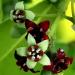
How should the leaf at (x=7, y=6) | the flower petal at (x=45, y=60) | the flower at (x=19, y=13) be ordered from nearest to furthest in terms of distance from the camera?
the flower petal at (x=45, y=60), the flower at (x=19, y=13), the leaf at (x=7, y=6)

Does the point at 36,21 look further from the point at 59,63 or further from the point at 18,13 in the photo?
the point at 59,63

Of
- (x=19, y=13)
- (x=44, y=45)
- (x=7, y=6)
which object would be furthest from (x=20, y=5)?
(x=44, y=45)

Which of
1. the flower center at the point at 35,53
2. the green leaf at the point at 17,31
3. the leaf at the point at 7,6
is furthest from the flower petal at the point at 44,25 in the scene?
the leaf at the point at 7,6

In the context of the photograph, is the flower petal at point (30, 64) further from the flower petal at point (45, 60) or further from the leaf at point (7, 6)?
the leaf at point (7, 6)

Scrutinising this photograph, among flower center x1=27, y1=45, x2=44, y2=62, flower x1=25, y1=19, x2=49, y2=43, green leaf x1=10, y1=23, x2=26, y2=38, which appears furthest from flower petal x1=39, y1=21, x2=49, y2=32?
green leaf x1=10, y1=23, x2=26, y2=38

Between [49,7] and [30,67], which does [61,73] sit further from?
[49,7]

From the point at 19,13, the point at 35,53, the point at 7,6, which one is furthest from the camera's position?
the point at 7,6

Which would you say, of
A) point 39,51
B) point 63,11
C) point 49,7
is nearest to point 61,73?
point 39,51
